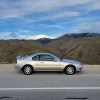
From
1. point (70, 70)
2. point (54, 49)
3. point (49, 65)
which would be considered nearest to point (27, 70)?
point (49, 65)

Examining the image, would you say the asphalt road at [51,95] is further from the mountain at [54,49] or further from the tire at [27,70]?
the mountain at [54,49]

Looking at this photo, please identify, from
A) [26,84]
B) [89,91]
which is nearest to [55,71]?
[26,84]

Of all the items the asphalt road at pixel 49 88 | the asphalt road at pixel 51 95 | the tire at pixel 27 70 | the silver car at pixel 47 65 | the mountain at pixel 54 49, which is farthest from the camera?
the mountain at pixel 54 49

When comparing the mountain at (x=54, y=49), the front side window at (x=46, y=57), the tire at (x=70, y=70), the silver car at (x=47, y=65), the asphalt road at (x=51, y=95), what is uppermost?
the mountain at (x=54, y=49)

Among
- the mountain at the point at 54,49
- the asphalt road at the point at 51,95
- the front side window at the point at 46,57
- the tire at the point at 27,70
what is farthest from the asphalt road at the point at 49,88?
the mountain at the point at 54,49

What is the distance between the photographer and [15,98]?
29.6 feet

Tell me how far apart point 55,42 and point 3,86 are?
7312 cm

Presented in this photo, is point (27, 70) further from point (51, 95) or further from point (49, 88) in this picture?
point (51, 95)

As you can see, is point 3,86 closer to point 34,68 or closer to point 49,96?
point 49,96

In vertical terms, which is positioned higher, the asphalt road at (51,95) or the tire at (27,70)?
the tire at (27,70)

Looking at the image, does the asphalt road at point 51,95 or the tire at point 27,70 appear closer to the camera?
the asphalt road at point 51,95

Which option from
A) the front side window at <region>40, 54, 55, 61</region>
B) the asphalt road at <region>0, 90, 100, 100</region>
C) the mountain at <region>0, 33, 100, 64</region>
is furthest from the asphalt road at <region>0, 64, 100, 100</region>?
the mountain at <region>0, 33, 100, 64</region>

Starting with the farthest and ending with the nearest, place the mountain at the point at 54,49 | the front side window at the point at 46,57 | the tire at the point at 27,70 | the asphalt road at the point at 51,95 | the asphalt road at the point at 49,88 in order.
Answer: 1. the mountain at the point at 54,49
2. the front side window at the point at 46,57
3. the tire at the point at 27,70
4. the asphalt road at the point at 49,88
5. the asphalt road at the point at 51,95

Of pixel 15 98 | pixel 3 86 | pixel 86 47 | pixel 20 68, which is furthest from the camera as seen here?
pixel 86 47
